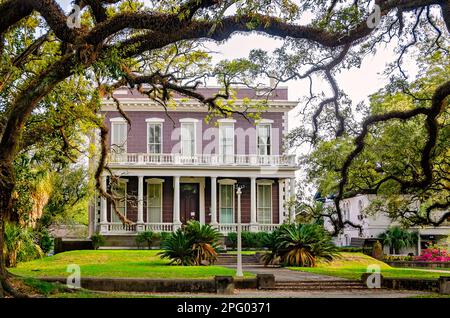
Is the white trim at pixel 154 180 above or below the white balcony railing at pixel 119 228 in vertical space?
above

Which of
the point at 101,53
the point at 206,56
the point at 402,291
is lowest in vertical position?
the point at 402,291

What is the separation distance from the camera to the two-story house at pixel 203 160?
33625 millimetres

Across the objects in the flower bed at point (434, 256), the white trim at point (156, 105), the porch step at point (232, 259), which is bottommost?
the flower bed at point (434, 256)

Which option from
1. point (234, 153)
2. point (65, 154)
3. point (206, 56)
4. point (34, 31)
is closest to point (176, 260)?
point (65, 154)

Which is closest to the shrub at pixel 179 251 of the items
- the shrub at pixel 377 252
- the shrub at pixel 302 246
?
the shrub at pixel 302 246

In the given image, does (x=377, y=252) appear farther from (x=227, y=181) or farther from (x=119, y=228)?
(x=119, y=228)

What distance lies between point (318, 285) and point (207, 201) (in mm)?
19520

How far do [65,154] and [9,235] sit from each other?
505cm

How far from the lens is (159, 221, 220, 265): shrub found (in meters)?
20.8

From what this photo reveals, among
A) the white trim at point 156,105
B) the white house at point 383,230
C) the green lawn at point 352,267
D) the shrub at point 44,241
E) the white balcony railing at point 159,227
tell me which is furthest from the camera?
the white house at point 383,230

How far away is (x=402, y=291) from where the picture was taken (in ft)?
49.0

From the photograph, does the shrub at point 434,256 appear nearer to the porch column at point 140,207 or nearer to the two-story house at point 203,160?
the two-story house at point 203,160

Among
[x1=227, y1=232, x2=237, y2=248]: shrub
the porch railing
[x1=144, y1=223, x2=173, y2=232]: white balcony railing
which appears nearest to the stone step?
[x1=227, y1=232, x2=237, y2=248]: shrub
